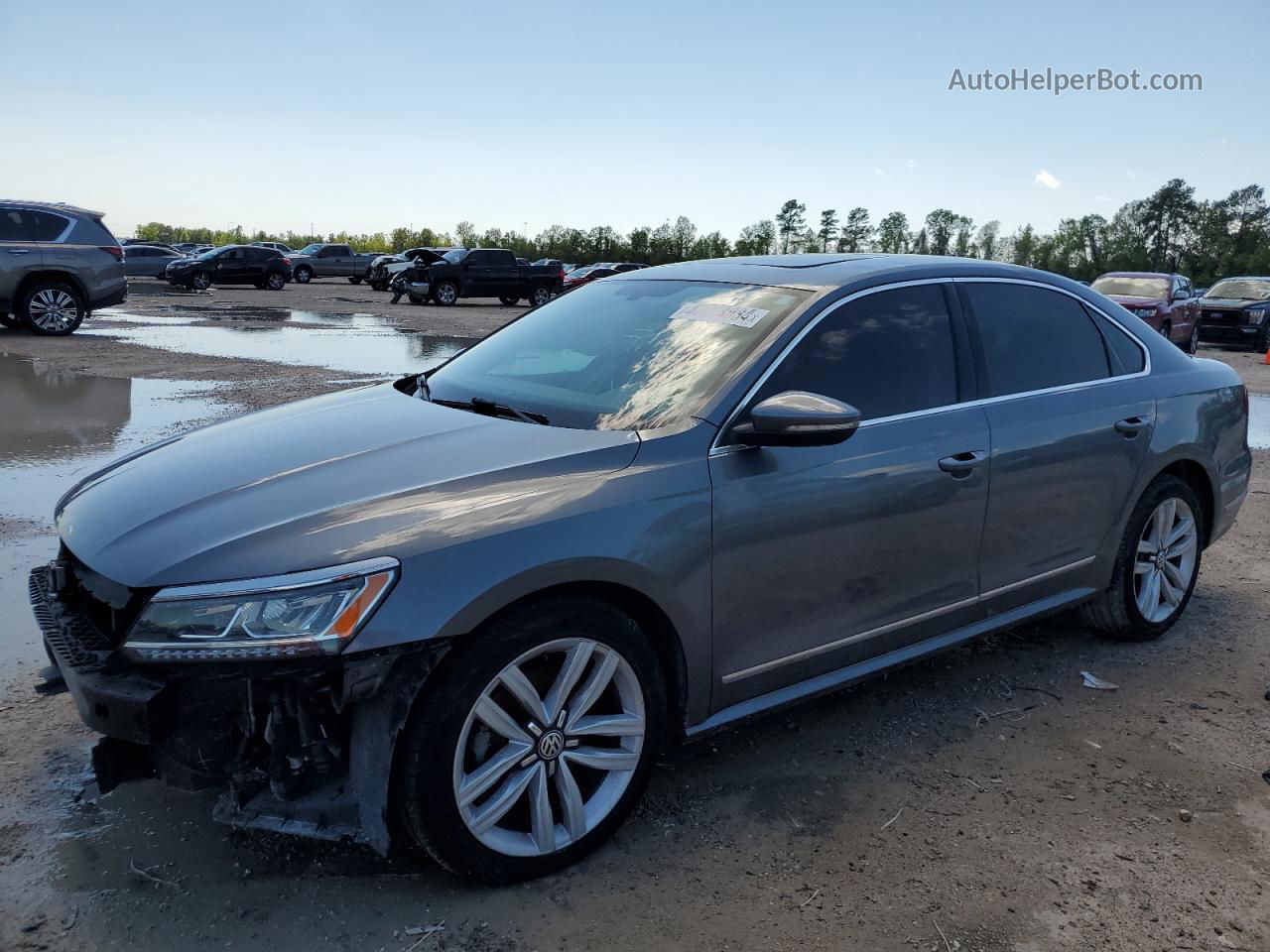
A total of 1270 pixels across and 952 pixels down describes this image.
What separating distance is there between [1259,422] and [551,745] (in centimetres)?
1114

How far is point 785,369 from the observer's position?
3174 mm

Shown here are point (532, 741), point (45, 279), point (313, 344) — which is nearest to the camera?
point (532, 741)

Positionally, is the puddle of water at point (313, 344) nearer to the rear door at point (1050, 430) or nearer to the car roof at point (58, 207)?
the car roof at point (58, 207)

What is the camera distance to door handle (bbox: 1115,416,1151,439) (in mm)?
4078

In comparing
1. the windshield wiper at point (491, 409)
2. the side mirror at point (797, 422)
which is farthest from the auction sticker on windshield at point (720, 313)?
the windshield wiper at point (491, 409)

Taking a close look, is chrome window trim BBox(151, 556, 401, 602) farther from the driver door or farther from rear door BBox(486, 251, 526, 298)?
rear door BBox(486, 251, 526, 298)

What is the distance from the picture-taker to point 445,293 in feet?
100

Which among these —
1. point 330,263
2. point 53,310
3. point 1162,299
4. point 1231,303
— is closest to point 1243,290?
point 1231,303

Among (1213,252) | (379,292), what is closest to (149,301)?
(379,292)

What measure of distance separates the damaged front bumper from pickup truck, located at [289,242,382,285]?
49.0 metres

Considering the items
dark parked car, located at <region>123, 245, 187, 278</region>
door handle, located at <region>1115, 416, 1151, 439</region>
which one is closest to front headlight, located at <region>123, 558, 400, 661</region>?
door handle, located at <region>1115, 416, 1151, 439</region>

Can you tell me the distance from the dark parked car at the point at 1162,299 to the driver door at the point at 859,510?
17918mm

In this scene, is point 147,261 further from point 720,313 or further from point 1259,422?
point 720,313

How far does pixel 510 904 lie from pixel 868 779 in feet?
4.20
